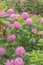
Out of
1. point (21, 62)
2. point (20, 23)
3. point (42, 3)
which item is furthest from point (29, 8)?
point (21, 62)

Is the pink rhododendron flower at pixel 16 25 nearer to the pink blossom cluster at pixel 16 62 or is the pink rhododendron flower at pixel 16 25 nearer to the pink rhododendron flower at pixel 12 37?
the pink rhododendron flower at pixel 12 37

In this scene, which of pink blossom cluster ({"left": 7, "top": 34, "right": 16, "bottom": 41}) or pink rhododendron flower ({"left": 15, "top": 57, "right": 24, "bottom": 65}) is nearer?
pink rhododendron flower ({"left": 15, "top": 57, "right": 24, "bottom": 65})

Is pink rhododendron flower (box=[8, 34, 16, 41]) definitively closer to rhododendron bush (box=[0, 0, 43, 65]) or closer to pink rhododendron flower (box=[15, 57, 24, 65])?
rhododendron bush (box=[0, 0, 43, 65])

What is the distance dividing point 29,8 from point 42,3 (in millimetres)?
209

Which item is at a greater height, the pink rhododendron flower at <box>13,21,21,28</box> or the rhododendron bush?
the pink rhododendron flower at <box>13,21,21,28</box>

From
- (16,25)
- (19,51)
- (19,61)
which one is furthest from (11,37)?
(19,61)

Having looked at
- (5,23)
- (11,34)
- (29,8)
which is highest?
(5,23)

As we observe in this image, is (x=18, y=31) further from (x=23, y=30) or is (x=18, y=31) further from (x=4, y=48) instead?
(x=4, y=48)

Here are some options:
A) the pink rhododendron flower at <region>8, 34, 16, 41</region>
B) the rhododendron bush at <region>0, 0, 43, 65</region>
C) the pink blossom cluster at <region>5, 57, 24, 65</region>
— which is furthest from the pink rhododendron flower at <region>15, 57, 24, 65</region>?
the pink rhododendron flower at <region>8, 34, 16, 41</region>

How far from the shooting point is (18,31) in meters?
2.35

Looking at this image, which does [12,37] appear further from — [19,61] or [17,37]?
[19,61]

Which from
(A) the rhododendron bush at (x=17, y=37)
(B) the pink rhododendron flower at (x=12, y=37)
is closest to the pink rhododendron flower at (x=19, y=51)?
(A) the rhododendron bush at (x=17, y=37)

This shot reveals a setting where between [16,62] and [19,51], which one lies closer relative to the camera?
[16,62]

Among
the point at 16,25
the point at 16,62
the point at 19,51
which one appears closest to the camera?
the point at 16,62
